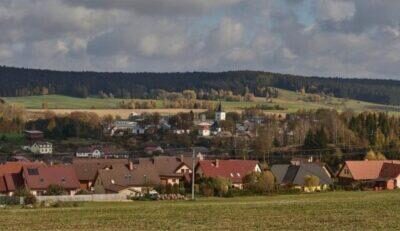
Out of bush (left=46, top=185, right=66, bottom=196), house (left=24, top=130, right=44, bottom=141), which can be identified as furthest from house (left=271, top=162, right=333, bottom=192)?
house (left=24, top=130, right=44, bottom=141)

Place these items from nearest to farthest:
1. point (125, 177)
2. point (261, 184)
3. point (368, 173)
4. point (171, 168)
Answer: point (261, 184), point (125, 177), point (368, 173), point (171, 168)

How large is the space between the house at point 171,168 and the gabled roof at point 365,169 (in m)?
17.1

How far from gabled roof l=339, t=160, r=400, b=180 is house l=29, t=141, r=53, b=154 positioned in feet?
186

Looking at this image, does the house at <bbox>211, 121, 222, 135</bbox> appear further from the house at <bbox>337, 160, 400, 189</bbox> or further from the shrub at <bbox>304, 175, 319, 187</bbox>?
the shrub at <bbox>304, 175, 319, 187</bbox>

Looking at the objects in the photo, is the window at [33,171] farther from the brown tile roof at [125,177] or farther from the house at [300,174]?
the house at [300,174]

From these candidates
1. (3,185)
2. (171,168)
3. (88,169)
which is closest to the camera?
(3,185)

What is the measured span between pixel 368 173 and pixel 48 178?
32.8m

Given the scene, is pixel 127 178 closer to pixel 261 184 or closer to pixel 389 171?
pixel 261 184

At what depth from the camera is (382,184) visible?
243 ft

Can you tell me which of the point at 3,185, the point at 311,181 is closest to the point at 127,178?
the point at 3,185

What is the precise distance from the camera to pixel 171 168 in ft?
274

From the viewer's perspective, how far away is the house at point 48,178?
6889cm

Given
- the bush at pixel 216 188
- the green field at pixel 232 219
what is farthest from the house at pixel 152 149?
the green field at pixel 232 219

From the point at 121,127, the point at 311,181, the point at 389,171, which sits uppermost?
the point at 121,127
